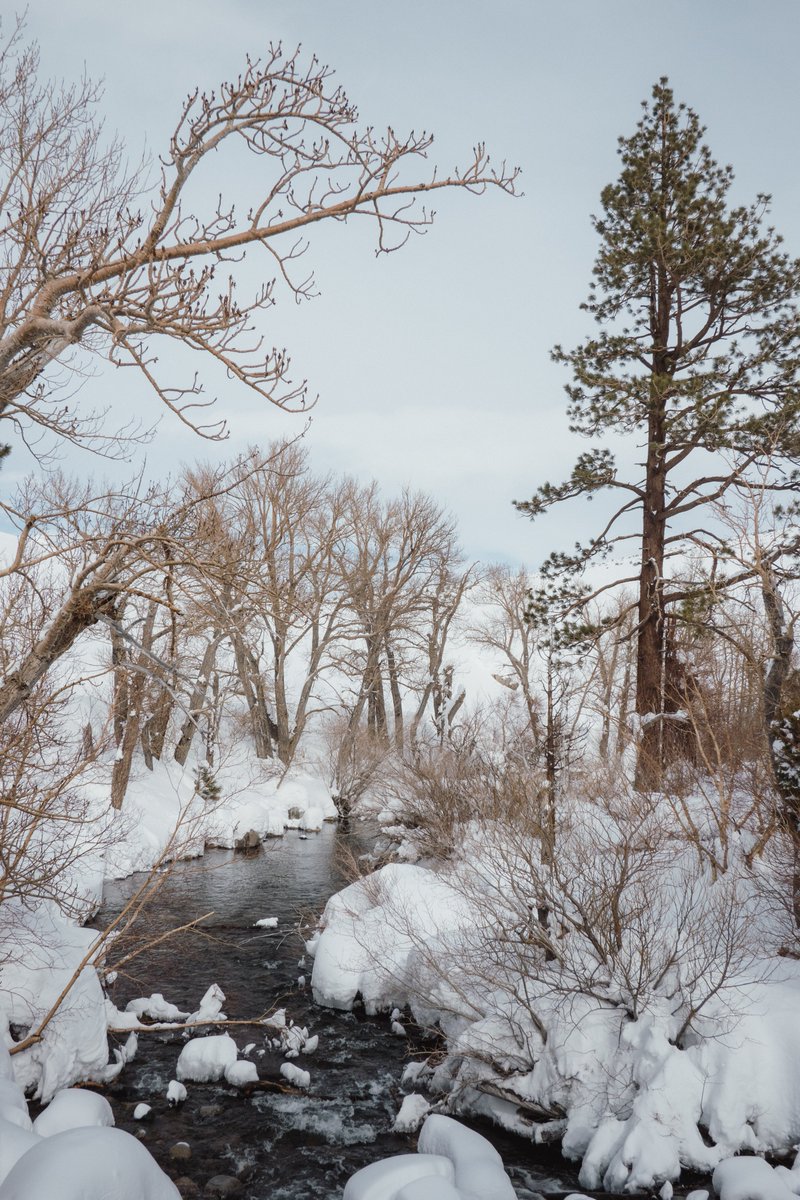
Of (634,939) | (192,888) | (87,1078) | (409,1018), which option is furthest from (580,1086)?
(192,888)

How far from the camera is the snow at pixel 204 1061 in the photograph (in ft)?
27.0

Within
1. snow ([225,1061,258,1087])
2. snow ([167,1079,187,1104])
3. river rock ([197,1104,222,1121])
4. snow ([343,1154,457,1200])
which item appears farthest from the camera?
snow ([225,1061,258,1087])

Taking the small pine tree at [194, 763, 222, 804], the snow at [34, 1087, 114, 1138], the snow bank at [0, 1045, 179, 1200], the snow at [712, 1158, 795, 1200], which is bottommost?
the snow at [712, 1158, 795, 1200]

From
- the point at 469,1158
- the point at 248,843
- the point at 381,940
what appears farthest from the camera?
the point at 248,843

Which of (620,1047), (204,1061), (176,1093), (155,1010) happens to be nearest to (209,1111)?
(176,1093)

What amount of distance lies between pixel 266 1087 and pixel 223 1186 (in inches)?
64.7

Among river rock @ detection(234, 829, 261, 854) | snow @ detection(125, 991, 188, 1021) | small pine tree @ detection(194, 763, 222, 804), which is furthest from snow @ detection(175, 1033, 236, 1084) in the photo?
river rock @ detection(234, 829, 261, 854)

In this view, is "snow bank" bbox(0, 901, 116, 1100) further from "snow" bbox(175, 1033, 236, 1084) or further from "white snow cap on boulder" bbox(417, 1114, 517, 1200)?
"white snow cap on boulder" bbox(417, 1114, 517, 1200)

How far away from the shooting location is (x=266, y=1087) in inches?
320

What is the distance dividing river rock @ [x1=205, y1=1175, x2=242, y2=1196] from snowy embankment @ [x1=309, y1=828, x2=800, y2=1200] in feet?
7.46

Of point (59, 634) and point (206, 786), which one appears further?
point (206, 786)

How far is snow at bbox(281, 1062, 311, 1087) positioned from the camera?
8289 millimetres

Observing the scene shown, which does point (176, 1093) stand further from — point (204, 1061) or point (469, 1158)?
point (469, 1158)

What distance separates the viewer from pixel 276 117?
4645mm
